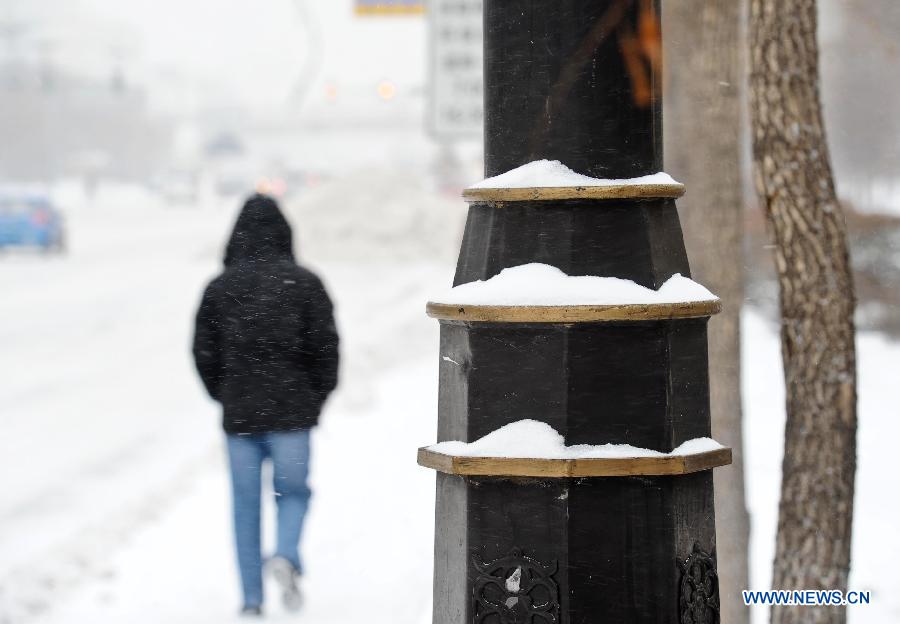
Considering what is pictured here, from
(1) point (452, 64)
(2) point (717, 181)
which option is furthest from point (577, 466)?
(1) point (452, 64)

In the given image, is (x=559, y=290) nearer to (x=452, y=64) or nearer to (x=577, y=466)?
(x=577, y=466)

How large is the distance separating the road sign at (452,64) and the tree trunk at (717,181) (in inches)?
253

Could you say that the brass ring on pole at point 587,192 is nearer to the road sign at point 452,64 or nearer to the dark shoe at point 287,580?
the dark shoe at point 287,580

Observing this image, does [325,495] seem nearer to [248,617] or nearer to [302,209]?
[248,617]

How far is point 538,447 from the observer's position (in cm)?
227

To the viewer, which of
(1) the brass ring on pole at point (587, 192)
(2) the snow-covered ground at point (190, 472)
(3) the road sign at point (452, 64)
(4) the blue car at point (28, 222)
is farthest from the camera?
(4) the blue car at point (28, 222)

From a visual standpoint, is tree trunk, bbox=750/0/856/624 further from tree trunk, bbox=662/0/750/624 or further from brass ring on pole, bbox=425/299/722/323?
brass ring on pole, bbox=425/299/722/323

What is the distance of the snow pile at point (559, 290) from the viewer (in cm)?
228

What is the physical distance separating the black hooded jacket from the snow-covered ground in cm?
107

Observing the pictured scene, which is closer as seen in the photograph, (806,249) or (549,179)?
(549,179)

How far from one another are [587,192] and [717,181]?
3.18 meters

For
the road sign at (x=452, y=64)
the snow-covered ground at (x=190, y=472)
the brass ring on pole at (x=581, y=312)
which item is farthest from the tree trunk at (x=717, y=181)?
the road sign at (x=452, y=64)

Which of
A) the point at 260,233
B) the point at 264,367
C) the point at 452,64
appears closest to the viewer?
the point at 264,367

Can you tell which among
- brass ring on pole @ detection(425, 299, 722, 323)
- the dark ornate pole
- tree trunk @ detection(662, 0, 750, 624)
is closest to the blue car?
tree trunk @ detection(662, 0, 750, 624)
